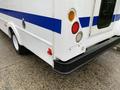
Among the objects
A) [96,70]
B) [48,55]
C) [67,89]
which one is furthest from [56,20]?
[96,70]

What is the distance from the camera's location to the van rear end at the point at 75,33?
1664 millimetres

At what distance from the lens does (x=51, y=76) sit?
111 inches

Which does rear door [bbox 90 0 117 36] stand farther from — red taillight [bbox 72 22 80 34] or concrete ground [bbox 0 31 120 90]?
concrete ground [bbox 0 31 120 90]

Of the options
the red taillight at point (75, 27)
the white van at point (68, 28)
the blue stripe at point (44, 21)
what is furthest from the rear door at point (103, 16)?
the blue stripe at point (44, 21)

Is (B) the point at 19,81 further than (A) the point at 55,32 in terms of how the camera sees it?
Yes

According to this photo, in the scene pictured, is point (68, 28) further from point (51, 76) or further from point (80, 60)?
point (51, 76)

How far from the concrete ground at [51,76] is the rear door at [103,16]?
103 cm

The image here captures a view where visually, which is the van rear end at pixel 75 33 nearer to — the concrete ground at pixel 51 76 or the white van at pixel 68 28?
the white van at pixel 68 28

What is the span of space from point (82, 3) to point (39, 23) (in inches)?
31.6

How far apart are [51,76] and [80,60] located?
3.46 feet

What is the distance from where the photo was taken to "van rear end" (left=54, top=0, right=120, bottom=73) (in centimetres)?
166

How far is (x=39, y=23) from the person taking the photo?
2.17m

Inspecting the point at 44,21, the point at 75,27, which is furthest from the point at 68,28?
the point at 44,21

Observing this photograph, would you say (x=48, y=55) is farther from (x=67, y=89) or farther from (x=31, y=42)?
(x=67, y=89)
